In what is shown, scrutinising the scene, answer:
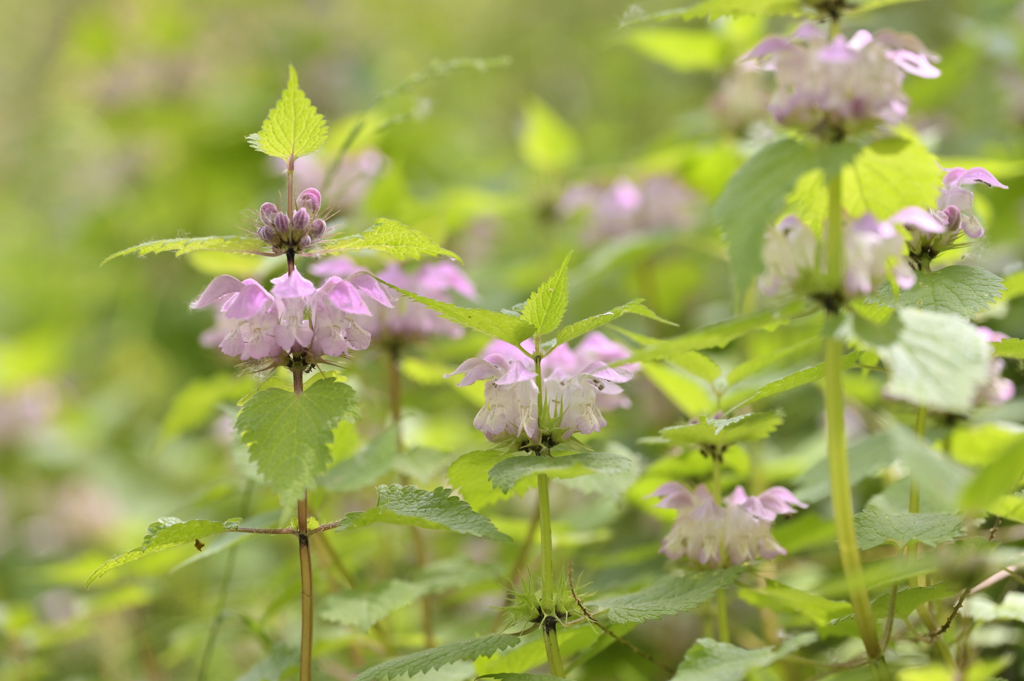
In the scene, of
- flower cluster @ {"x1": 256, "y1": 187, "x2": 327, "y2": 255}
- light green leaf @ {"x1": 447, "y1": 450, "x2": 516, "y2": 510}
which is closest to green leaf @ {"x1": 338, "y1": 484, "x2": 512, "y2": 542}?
light green leaf @ {"x1": 447, "y1": 450, "x2": 516, "y2": 510}

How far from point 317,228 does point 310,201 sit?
1.4 inches

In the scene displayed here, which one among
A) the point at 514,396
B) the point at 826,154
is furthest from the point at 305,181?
the point at 826,154

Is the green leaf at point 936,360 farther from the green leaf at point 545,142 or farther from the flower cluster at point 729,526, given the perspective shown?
the green leaf at point 545,142

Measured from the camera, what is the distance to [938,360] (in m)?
0.54

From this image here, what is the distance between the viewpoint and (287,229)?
0.72m

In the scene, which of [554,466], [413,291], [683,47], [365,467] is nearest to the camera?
[554,466]

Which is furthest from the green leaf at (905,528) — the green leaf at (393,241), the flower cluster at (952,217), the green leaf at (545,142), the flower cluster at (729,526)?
the green leaf at (545,142)

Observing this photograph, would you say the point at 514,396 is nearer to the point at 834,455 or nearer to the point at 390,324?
the point at 834,455

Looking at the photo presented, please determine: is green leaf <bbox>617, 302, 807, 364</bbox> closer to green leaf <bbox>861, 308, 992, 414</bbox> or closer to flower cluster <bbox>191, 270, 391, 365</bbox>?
green leaf <bbox>861, 308, 992, 414</bbox>

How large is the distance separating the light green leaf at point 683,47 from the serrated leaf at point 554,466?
1.25 m

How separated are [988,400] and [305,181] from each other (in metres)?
1.52

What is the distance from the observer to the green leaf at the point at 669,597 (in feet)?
2.33

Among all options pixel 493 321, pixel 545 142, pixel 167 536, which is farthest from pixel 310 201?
pixel 545 142

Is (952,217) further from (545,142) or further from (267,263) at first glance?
(545,142)
